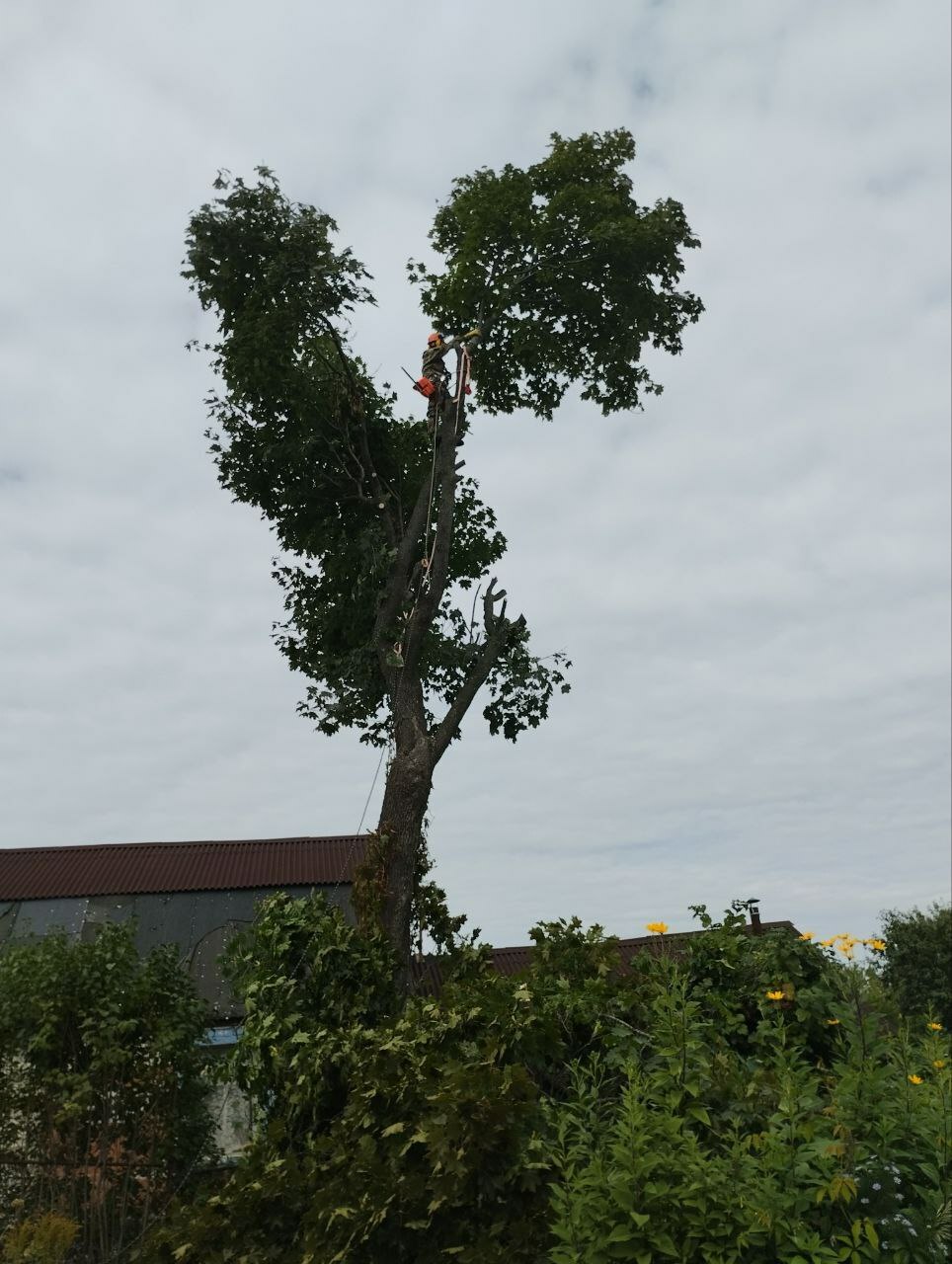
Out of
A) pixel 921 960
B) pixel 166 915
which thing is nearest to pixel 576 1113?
pixel 166 915

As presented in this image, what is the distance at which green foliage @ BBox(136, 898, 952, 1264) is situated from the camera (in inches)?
172

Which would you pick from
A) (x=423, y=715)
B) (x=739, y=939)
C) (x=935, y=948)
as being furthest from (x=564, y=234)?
(x=935, y=948)

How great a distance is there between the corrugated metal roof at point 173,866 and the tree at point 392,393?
5327 mm

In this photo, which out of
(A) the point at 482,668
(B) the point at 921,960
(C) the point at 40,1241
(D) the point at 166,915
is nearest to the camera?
(C) the point at 40,1241

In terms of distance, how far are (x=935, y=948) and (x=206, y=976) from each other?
78.1ft

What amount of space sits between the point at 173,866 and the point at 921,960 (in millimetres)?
23655

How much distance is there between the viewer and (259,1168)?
7.19 m

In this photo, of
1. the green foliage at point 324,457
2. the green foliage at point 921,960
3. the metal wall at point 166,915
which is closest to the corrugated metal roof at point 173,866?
the metal wall at point 166,915

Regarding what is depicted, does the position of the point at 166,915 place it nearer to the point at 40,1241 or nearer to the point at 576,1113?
the point at 40,1241

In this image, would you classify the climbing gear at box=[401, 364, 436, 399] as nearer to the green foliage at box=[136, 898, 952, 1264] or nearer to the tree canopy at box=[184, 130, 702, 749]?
the tree canopy at box=[184, 130, 702, 749]

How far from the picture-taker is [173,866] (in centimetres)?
1881

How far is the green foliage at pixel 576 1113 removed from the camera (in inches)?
172

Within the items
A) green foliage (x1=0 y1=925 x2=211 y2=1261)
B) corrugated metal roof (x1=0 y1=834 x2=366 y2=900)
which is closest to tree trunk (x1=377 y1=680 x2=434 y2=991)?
green foliage (x1=0 y1=925 x2=211 y2=1261)

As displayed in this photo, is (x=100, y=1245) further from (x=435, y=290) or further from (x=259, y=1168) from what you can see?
(x=435, y=290)
